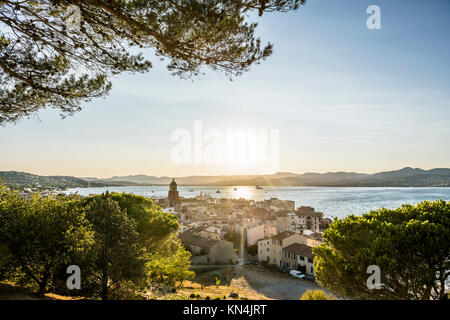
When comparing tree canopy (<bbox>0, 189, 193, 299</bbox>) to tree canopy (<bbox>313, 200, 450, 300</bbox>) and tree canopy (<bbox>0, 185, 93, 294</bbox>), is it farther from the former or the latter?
tree canopy (<bbox>313, 200, 450, 300</bbox>)

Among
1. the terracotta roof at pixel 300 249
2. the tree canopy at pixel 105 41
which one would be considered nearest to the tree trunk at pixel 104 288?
the tree canopy at pixel 105 41

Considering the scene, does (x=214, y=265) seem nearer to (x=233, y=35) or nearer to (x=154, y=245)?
(x=154, y=245)

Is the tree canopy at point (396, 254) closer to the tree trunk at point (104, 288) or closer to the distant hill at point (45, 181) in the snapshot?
the tree trunk at point (104, 288)

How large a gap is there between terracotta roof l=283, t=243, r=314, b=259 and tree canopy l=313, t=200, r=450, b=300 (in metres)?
25.1

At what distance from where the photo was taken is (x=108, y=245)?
32.2 feet

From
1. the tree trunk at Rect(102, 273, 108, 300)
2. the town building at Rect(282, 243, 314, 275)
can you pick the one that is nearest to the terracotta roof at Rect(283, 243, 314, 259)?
the town building at Rect(282, 243, 314, 275)

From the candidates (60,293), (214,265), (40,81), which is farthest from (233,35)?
(214,265)

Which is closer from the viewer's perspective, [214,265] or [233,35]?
[233,35]

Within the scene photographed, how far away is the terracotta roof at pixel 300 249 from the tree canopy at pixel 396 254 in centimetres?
2510

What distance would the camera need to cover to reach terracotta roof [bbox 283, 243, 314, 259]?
103 ft

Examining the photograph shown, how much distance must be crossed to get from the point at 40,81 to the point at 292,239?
33.8 m
